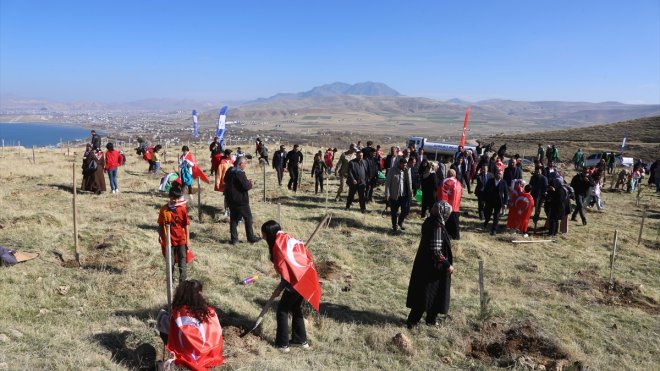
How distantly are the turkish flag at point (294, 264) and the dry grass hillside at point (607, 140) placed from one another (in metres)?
39.8

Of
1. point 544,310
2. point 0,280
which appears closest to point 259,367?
point 0,280

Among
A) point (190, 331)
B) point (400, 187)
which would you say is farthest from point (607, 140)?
point (190, 331)

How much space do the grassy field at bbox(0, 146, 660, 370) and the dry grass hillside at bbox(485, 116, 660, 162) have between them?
3295 centimetres

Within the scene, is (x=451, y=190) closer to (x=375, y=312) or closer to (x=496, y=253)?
(x=496, y=253)

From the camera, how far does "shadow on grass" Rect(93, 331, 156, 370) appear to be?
16.5 ft

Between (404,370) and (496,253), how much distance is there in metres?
6.14

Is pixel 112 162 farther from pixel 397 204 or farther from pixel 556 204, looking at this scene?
pixel 556 204

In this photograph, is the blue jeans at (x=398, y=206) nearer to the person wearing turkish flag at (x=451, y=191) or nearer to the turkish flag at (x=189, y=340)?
the person wearing turkish flag at (x=451, y=191)

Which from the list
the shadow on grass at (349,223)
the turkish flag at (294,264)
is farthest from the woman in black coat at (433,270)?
the shadow on grass at (349,223)

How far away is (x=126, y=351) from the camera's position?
5.28 meters

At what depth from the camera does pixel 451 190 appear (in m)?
10.9

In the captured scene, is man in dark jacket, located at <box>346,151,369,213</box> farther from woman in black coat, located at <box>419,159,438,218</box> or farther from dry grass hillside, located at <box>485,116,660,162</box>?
dry grass hillside, located at <box>485,116,660,162</box>

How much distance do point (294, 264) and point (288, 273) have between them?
0.12m

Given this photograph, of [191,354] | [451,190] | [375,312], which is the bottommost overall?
[375,312]
